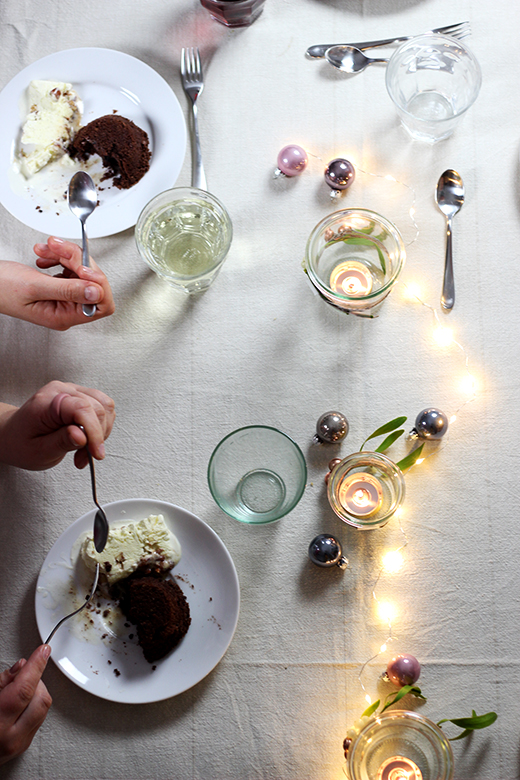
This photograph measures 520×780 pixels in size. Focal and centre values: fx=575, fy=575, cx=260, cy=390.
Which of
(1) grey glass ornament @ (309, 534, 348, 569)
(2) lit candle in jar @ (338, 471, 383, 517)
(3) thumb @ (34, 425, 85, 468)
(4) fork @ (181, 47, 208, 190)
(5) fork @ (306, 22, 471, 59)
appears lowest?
(1) grey glass ornament @ (309, 534, 348, 569)

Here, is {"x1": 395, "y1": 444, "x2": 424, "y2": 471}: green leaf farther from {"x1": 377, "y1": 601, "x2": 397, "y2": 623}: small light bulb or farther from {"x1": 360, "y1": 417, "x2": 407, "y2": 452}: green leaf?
{"x1": 377, "y1": 601, "x2": 397, "y2": 623}: small light bulb

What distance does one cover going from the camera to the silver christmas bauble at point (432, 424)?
1.11 m

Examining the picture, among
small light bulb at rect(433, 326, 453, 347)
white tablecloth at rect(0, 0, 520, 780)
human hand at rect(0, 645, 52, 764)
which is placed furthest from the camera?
small light bulb at rect(433, 326, 453, 347)

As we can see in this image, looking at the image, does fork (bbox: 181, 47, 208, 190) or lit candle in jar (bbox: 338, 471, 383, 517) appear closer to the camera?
lit candle in jar (bbox: 338, 471, 383, 517)

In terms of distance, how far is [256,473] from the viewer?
111 cm

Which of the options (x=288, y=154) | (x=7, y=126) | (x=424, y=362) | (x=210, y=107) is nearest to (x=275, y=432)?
(x=424, y=362)

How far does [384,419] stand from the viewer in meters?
1.15

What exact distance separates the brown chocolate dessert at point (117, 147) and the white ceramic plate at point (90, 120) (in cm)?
2

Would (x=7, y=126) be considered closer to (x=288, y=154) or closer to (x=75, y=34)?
(x=75, y=34)

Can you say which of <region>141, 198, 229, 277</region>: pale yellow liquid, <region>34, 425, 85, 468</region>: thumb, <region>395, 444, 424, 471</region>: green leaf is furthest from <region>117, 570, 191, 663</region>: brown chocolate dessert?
<region>141, 198, 229, 277</region>: pale yellow liquid

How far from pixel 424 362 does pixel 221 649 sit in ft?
2.20

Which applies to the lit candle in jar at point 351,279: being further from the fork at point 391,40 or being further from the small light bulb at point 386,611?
the small light bulb at point 386,611

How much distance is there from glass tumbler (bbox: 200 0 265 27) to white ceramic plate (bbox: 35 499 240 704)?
3.33 feet

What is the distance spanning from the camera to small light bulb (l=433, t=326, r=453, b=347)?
3.83 ft
